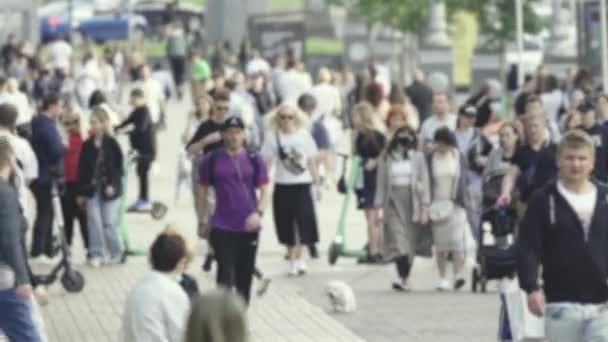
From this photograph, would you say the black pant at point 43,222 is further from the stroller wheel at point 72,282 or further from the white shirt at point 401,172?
the white shirt at point 401,172

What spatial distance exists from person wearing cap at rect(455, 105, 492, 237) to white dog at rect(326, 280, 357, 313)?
2.20m

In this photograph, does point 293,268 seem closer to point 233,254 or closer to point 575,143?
point 233,254

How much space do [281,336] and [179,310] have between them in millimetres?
7213

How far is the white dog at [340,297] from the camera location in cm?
1891

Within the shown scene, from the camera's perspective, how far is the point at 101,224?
23.3 m

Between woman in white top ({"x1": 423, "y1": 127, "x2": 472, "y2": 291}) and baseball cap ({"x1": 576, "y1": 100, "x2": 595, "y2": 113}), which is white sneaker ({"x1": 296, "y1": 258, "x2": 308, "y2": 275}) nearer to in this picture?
woman in white top ({"x1": 423, "y1": 127, "x2": 472, "y2": 291})

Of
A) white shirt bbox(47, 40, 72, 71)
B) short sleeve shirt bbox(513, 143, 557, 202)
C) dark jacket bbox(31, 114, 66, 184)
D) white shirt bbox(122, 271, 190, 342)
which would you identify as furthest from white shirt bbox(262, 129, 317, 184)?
white shirt bbox(47, 40, 72, 71)

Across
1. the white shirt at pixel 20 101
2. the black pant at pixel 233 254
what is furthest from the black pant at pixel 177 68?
the black pant at pixel 233 254

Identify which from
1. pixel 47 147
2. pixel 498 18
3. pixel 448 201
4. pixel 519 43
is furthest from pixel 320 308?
pixel 498 18

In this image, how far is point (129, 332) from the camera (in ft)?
34.0

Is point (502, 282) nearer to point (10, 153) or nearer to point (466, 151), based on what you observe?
point (10, 153)

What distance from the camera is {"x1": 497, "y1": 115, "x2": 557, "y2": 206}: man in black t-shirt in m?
17.9

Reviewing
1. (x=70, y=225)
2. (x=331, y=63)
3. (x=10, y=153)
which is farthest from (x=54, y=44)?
(x=10, y=153)

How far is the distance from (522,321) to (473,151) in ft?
25.5
